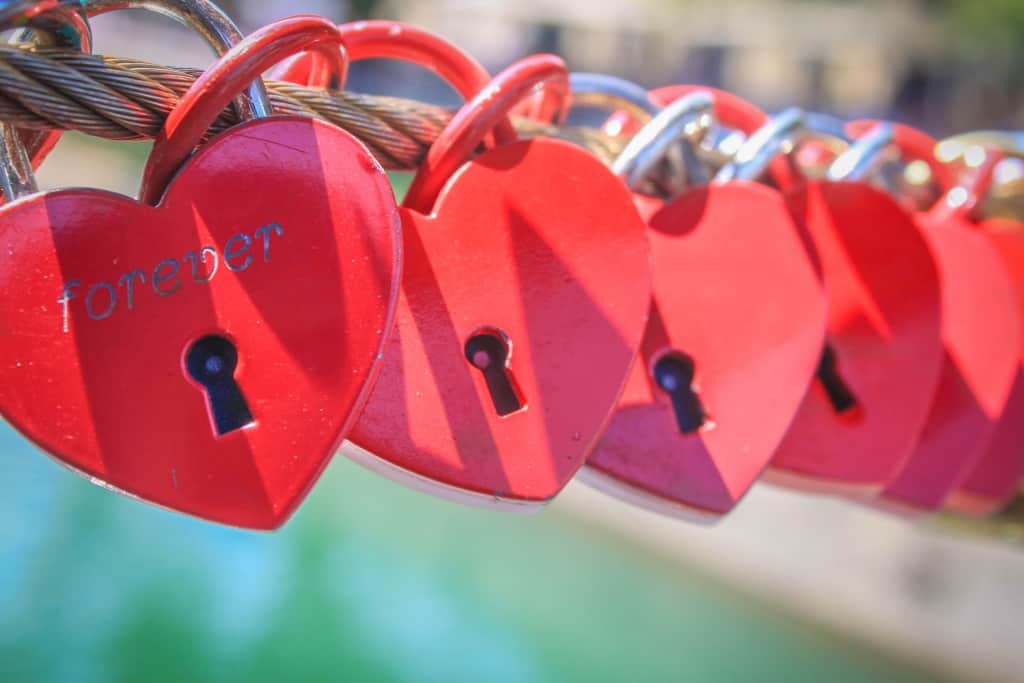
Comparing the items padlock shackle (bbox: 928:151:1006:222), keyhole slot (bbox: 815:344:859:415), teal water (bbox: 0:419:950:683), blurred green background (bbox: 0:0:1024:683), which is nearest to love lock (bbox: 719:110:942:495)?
keyhole slot (bbox: 815:344:859:415)

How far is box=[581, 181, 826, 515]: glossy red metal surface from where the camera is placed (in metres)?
0.50

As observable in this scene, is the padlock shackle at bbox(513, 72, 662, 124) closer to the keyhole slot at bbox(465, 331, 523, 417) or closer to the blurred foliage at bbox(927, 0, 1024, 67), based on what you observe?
the keyhole slot at bbox(465, 331, 523, 417)

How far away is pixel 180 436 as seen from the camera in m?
0.38

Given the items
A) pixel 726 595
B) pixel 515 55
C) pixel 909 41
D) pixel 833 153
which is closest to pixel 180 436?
pixel 833 153

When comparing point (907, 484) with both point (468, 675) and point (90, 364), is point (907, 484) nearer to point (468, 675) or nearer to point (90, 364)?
point (90, 364)

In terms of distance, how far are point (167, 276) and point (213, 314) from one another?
23 mm

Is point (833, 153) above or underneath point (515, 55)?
above

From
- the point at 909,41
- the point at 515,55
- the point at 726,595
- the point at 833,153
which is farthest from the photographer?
the point at 515,55

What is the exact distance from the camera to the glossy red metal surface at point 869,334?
0.58 metres

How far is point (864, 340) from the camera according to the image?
1.96ft

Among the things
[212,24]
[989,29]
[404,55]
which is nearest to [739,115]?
[404,55]

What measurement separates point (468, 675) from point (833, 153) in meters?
2.77

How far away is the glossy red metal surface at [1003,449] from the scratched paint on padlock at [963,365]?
3cm

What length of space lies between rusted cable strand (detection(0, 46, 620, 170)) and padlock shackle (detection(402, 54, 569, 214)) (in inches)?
0.5
